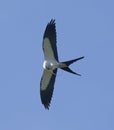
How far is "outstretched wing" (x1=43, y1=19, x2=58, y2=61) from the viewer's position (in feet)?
75.3

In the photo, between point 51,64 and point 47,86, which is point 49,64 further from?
point 47,86

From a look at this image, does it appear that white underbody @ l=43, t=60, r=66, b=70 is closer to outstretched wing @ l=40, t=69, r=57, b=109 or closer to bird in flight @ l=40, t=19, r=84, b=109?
bird in flight @ l=40, t=19, r=84, b=109

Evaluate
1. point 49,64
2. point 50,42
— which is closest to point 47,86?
point 49,64

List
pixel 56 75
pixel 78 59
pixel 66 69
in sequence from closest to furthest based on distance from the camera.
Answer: pixel 78 59 < pixel 66 69 < pixel 56 75

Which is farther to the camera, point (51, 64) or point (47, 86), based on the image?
point (47, 86)

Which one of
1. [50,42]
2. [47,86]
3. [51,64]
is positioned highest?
[50,42]

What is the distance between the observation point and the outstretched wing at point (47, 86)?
23.5 metres

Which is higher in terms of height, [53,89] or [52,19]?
[52,19]

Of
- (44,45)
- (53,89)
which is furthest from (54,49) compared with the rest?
(53,89)

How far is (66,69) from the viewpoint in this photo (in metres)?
22.0

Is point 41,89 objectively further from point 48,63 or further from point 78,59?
point 78,59

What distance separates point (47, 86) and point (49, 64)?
3.98 ft

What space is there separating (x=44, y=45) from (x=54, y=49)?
1.79 feet

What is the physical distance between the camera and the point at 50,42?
22969 millimetres
